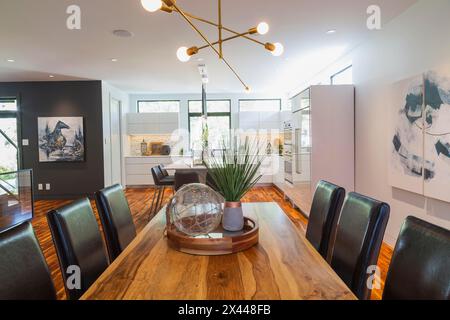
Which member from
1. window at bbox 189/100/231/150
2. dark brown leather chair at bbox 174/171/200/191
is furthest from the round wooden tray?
window at bbox 189/100/231/150

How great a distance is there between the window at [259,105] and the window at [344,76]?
3043mm

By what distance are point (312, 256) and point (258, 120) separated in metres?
6.73

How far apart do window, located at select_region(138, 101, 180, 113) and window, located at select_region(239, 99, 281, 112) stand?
1.91 m

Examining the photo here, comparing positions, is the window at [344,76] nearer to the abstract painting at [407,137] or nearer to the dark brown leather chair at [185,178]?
the abstract painting at [407,137]

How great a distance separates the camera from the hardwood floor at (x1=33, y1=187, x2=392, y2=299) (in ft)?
9.01

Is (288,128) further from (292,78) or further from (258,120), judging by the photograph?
(258,120)

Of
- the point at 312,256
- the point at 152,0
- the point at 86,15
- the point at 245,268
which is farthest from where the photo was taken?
the point at 86,15

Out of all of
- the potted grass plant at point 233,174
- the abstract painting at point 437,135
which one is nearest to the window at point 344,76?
the abstract painting at point 437,135

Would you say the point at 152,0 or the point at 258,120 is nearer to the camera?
the point at 152,0

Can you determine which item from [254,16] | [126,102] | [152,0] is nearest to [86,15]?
[254,16]

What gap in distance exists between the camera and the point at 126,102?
7.91m

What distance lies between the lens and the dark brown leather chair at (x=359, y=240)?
1253mm

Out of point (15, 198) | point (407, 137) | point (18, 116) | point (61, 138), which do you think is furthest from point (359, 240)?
point (18, 116)

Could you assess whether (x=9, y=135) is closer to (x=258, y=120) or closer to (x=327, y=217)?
(x=258, y=120)
